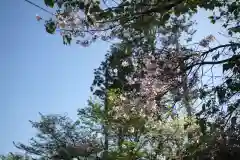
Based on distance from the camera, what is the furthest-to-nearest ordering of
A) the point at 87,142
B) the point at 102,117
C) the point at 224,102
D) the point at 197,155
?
the point at 87,142
the point at 102,117
the point at 197,155
the point at 224,102

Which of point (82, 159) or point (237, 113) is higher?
point (82, 159)

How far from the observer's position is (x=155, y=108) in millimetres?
4605

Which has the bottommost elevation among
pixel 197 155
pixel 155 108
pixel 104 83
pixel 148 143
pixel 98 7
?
pixel 197 155

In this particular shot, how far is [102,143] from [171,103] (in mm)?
→ 10322

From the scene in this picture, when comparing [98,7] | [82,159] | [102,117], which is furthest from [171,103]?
[82,159]

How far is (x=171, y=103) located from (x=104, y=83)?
13822 mm

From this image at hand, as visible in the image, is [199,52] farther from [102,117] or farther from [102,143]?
[102,143]

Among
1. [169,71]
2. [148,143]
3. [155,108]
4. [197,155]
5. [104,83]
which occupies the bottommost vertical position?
[197,155]

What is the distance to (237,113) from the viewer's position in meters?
5.44

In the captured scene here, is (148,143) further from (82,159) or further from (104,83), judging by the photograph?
(104,83)

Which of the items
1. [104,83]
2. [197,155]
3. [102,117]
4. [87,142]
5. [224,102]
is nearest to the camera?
[224,102]

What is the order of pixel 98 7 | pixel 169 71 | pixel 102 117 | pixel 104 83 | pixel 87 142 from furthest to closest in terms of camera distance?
pixel 104 83
pixel 87 142
pixel 102 117
pixel 169 71
pixel 98 7

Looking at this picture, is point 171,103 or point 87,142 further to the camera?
point 87,142

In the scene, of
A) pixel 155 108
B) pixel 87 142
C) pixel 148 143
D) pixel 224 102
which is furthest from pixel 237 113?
pixel 87 142
